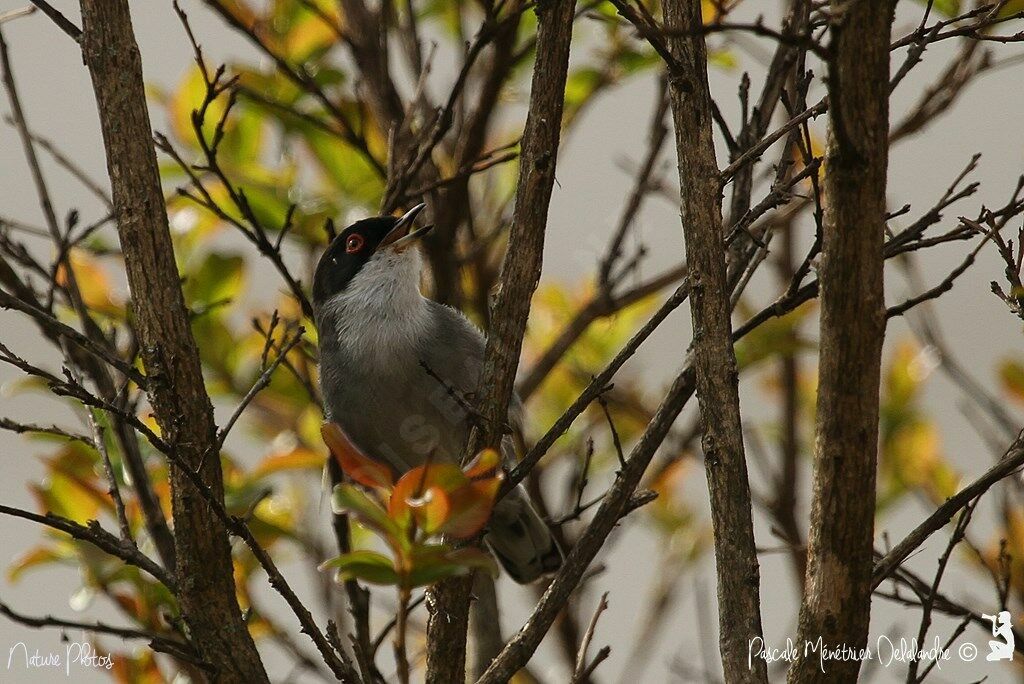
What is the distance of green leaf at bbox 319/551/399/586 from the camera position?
169 cm

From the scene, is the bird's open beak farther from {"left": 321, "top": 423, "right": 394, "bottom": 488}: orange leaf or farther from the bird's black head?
{"left": 321, "top": 423, "right": 394, "bottom": 488}: orange leaf

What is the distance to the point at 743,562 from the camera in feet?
7.21

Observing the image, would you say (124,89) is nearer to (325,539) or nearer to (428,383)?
(428,383)

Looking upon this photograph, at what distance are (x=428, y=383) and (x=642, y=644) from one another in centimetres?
148

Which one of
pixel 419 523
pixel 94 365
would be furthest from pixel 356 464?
pixel 94 365

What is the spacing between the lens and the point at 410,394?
428 cm

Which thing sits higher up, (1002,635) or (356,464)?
(356,464)

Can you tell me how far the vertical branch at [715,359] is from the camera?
2178mm

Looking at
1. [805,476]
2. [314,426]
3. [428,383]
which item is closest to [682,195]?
[428,383]

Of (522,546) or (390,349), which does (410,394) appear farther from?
(522,546)

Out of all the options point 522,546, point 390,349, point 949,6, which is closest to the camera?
point 949,6

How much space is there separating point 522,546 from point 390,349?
1060 mm

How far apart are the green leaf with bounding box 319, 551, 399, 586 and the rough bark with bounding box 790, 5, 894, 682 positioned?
771 millimetres

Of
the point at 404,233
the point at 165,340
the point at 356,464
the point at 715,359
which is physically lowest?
the point at 356,464
